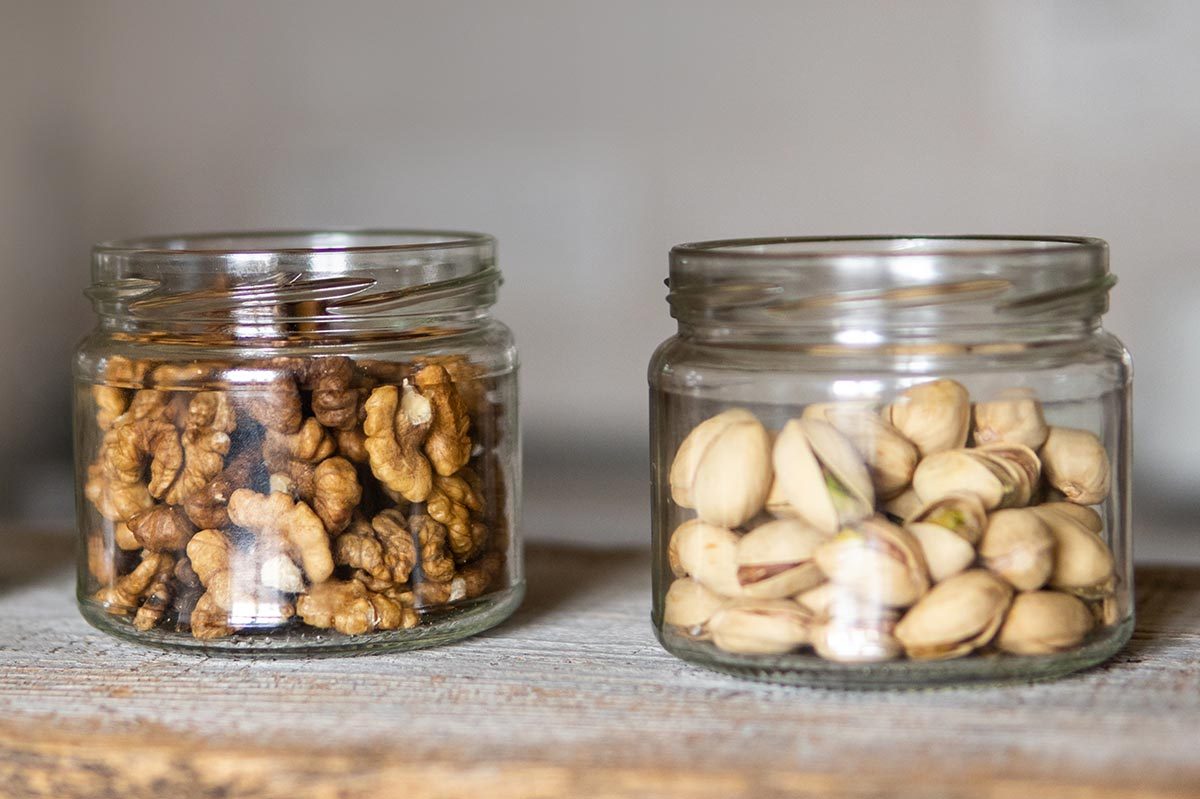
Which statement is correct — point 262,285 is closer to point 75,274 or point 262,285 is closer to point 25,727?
point 25,727

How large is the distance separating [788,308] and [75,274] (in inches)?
50.0

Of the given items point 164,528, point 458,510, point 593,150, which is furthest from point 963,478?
point 593,150

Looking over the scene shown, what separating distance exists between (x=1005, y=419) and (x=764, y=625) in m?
0.13

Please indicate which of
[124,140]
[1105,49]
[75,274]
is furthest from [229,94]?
[1105,49]

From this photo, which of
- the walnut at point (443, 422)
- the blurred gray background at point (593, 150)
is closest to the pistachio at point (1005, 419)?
the walnut at point (443, 422)

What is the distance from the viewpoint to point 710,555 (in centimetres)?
58

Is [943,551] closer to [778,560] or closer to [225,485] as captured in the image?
[778,560]

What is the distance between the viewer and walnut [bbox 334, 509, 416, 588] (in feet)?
2.04

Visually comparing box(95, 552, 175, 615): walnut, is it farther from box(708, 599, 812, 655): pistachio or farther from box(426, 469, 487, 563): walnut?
box(708, 599, 812, 655): pistachio

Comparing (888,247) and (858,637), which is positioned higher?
(888,247)

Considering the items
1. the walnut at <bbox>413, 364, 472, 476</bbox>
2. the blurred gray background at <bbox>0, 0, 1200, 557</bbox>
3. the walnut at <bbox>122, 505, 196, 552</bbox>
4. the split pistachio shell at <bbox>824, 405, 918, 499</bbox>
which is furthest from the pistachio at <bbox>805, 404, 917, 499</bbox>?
the blurred gray background at <bbox>0, 0, 1200, 557</bbox>

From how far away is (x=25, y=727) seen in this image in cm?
56

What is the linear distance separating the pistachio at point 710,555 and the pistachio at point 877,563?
40 millimetres

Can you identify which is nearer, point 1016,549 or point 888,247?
point 1016,549
